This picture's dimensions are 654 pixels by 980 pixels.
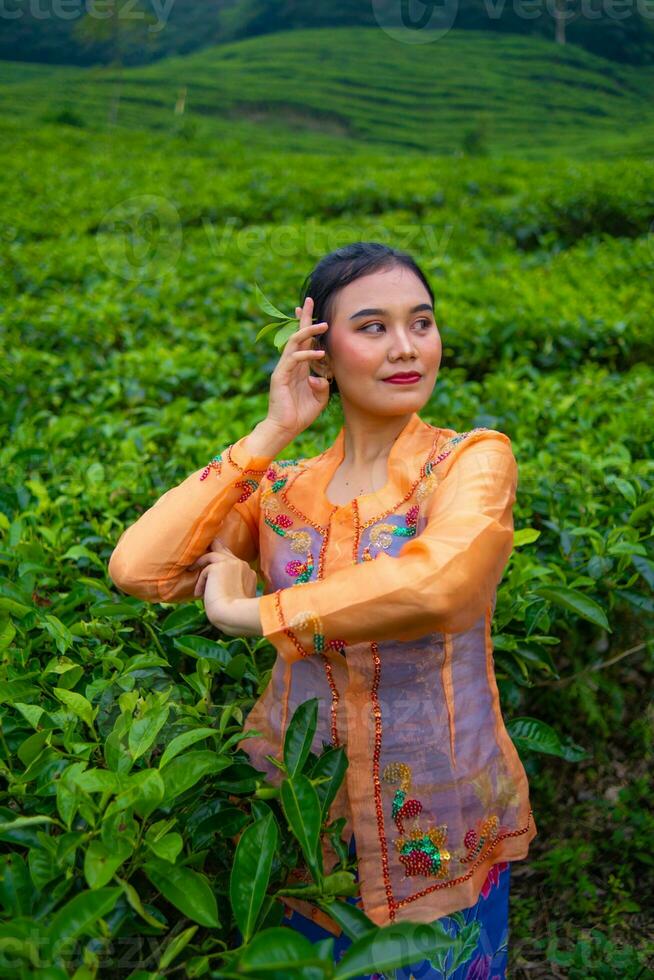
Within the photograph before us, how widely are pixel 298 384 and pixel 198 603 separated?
583 millimetres

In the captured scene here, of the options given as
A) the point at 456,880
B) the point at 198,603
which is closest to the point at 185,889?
the point at 456,880

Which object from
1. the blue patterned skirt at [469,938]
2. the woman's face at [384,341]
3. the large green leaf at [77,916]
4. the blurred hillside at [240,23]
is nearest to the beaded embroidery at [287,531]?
the woman's face at [384,341]

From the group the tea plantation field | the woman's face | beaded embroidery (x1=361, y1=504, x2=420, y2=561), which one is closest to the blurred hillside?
the tea plantation field

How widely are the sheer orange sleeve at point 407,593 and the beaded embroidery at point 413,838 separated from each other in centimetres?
27

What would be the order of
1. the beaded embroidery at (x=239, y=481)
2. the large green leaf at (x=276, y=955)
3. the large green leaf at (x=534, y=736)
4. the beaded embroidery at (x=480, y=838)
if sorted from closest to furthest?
Answer: the large green leaf at (x=276, y=955), the beaded embroidery at (x=480, y=838), the beaded embroidery at (x=239, y=481), the large green leaf at (x=534, y=736)

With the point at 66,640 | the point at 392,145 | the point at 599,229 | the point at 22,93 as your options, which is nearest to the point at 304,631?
the point at 66,640

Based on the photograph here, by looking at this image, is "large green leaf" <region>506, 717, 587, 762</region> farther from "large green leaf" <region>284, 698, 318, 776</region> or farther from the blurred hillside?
the blurred hillside

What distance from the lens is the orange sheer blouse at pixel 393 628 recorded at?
4.04 ft

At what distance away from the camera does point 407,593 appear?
3.92ft

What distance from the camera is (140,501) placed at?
2447mm

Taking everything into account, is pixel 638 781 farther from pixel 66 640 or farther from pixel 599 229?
pixel 599 229

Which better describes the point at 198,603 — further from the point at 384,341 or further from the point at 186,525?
the point at 384,341

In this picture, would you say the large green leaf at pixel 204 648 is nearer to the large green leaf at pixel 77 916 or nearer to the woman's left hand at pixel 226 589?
the woman's left hand at pixel 226 589

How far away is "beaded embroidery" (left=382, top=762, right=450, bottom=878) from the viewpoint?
1.39m
